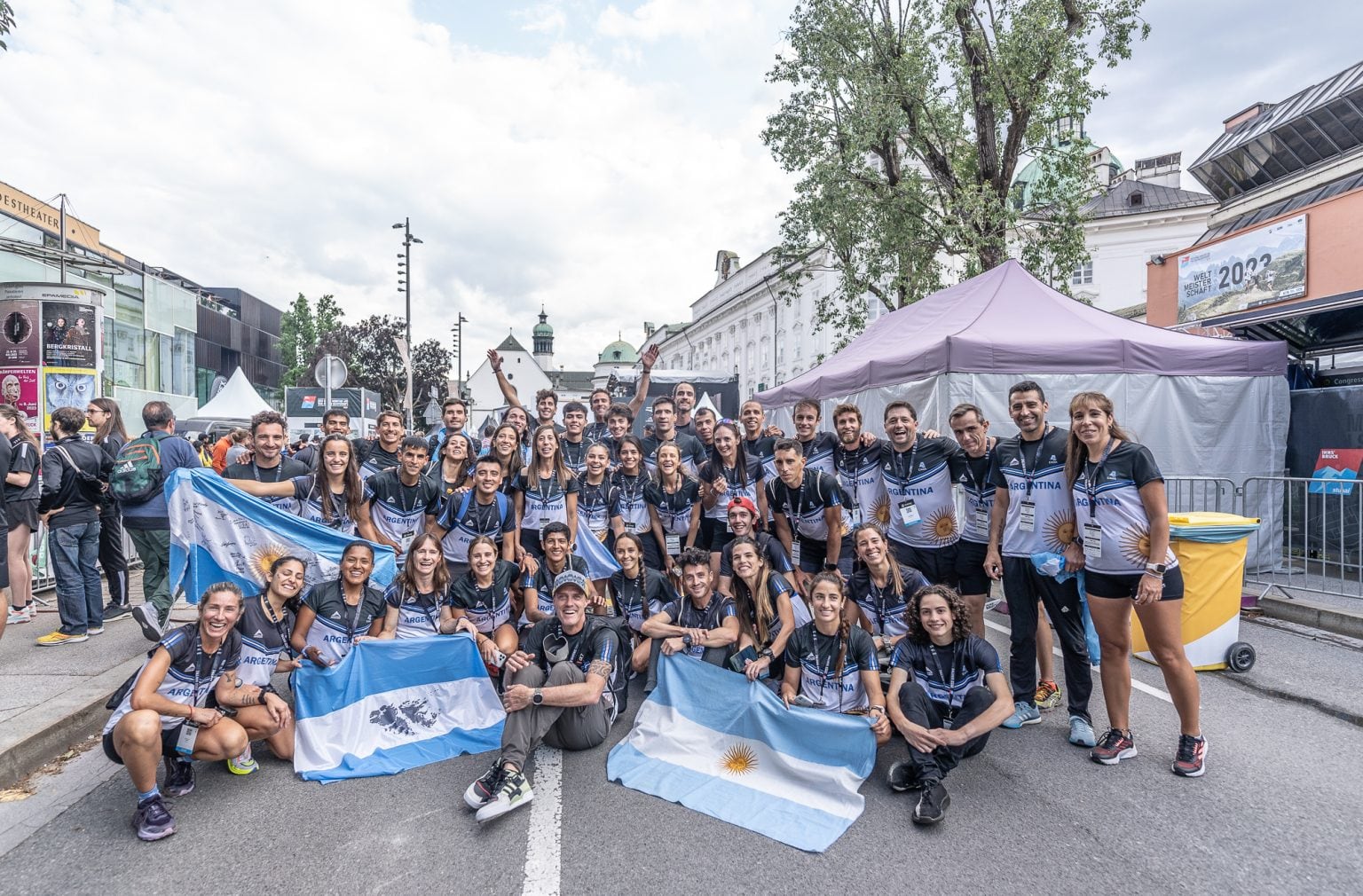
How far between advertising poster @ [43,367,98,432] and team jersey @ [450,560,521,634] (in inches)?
289

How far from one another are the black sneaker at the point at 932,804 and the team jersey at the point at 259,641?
3.45 m

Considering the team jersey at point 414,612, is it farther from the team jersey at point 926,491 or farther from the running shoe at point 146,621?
the team jersey at point 926,491

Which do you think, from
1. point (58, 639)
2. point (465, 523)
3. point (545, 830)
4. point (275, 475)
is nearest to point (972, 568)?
point (545, 830)

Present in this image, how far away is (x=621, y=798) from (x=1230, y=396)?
8496 millimetres

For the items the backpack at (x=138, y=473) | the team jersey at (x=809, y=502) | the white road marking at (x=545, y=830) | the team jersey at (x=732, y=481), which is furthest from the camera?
the team jersey at (x=732, y=481)

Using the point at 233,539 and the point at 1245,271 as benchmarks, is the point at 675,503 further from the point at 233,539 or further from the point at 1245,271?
the point at 1245,271

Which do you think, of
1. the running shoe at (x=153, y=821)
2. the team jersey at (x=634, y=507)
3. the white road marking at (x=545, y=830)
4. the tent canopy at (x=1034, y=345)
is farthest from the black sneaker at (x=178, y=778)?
the tent canopy at (x=1034, y=345)

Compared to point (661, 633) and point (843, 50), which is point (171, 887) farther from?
point (843, 50)

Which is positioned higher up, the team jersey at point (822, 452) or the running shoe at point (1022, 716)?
the team jersey at point (822, 452)

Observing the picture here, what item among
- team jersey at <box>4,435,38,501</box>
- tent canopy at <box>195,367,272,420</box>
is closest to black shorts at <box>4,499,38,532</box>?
team jersey at <box>4,435,38,501</box>

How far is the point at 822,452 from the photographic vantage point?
581 centimetres

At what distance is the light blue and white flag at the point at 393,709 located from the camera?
4.03 meters

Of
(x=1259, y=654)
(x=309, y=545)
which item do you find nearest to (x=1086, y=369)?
(x=1259, y=654)

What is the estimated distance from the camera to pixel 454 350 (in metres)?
47.4
